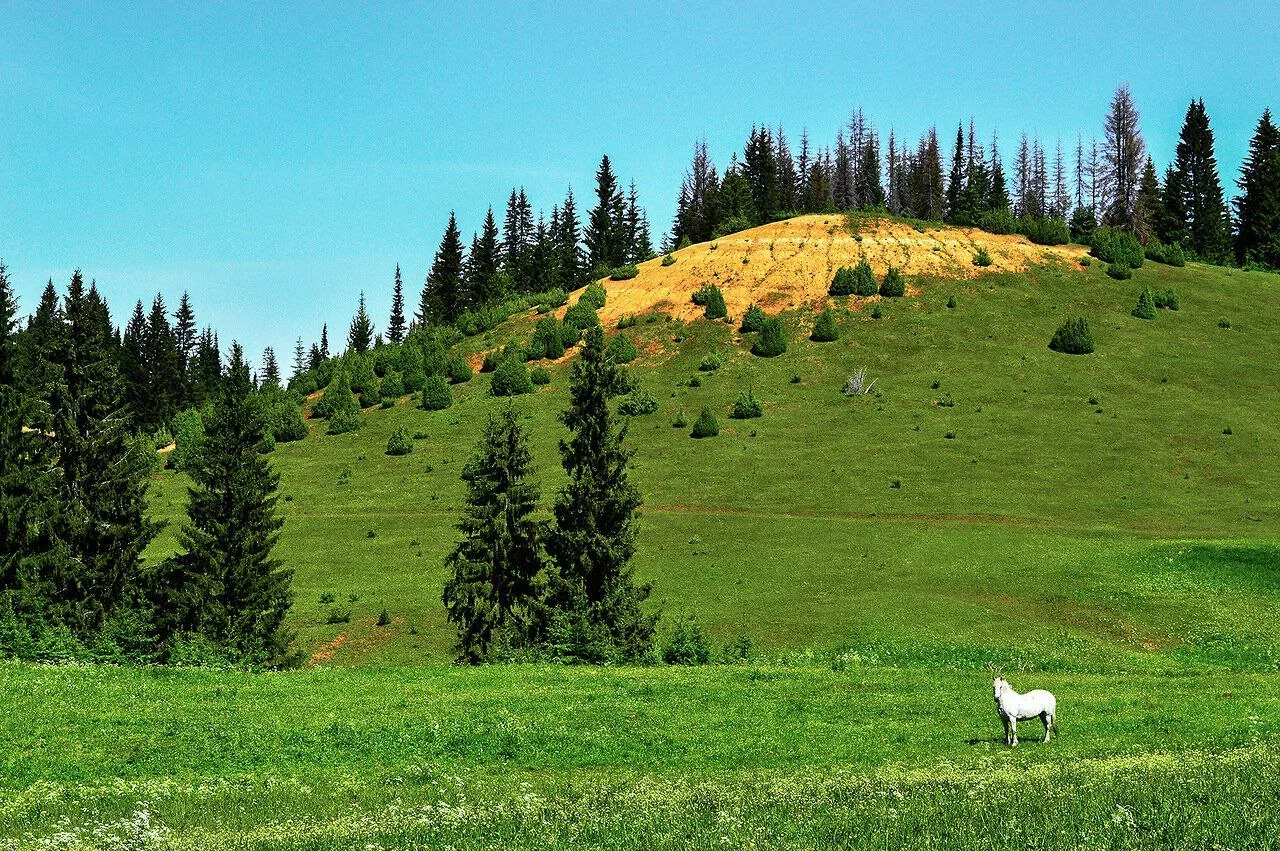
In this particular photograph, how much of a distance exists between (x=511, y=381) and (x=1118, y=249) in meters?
84.6

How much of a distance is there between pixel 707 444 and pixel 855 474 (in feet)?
49.7

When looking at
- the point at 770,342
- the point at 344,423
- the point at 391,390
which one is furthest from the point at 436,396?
the point at 770,342

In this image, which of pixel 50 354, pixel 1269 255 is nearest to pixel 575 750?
pixel 50 354

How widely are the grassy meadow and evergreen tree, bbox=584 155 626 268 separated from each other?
51.5 metres

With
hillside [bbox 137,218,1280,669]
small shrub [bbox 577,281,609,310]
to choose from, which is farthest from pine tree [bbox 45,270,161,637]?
small shrub [bbox 577,281,609,310]

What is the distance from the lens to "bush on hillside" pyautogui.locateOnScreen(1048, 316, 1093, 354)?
11062 centimetres

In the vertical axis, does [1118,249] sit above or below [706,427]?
above

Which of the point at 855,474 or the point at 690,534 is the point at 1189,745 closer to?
the point at 690,534

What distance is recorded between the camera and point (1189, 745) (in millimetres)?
22312

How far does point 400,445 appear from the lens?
97000mm

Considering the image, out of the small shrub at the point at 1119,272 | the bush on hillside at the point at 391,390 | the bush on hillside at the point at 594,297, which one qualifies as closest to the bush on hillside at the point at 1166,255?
the small shrub at the point at 1119,272

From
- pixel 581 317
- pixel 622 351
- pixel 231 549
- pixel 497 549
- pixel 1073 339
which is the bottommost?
pixel 497 549

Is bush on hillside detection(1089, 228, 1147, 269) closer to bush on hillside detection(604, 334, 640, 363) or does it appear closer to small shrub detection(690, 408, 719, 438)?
bush on hillside detection(604, 334, 640, 363)

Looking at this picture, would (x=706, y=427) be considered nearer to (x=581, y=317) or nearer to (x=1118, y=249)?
(x=581, y=317)
